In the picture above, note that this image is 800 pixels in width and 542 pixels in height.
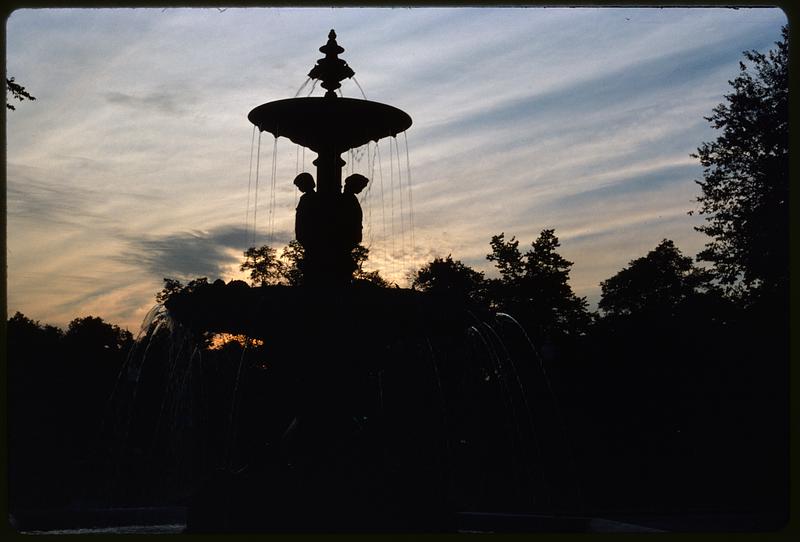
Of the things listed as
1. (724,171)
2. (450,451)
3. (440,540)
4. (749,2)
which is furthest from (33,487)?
(724,171)

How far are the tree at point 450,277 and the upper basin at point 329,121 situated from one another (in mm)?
45617

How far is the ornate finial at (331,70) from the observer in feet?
42.3

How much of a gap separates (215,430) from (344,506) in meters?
23.9

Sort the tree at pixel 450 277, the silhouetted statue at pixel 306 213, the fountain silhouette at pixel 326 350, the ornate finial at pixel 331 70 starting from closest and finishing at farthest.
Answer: the fountain silhouette at pixel 326 350 → the silhouetted statue at pixel 306 213 → the ornate finial at pixel 331 70 → the tree at pixel 450 277

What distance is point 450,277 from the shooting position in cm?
5959

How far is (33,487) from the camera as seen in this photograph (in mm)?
20594

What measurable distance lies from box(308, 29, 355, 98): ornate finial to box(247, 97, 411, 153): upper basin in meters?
0.72

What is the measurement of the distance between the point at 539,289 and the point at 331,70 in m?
48.7

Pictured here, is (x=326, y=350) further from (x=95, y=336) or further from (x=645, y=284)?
(x=645, y=284)

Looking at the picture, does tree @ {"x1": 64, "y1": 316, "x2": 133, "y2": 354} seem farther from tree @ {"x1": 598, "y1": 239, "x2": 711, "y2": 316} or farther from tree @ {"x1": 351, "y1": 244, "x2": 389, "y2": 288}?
tree @ {"x1": 598, "y1": 239, "x2": 711, "y2": 316}

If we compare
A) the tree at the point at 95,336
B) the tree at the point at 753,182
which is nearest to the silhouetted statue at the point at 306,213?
the tree at the point at 753,182

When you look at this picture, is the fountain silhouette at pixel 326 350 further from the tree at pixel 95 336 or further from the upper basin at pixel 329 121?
the tree at pixel 95 336

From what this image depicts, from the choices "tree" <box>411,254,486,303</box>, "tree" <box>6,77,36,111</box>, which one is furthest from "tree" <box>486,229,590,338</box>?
"tree" <box>6,77,36,111</box>

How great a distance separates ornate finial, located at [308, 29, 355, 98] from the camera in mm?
12898
